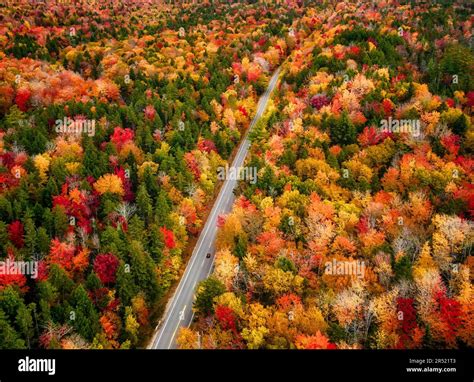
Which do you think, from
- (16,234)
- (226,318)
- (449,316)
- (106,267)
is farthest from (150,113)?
(449,316)

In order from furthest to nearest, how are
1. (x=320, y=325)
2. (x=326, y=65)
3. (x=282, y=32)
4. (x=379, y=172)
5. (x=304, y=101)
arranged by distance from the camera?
1. (x=282, y=32)
2. (x=326, y=65)
3. (x=304, y=101)
4. (x=379, y=172)
5. (x=320, y=325)

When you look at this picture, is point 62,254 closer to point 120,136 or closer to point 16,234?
point 16,234

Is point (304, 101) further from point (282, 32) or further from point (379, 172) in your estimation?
point (282, 32)

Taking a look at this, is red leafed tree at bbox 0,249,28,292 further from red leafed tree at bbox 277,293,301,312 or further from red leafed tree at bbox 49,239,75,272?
red leafed tree at bbox 277,293,301,312

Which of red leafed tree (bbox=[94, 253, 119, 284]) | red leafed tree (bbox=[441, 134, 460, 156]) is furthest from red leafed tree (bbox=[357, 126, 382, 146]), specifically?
red leafed tree (bbox=[94, 253, 119, 284])

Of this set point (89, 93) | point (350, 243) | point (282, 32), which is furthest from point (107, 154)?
point (282, 32)

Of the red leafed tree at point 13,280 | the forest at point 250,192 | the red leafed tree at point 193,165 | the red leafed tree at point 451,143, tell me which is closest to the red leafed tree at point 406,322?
the forest at point 250,192

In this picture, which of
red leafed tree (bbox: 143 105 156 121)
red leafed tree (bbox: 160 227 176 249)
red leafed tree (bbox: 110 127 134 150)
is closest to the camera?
red leafed tree (bbox: 160 227 176 249)
